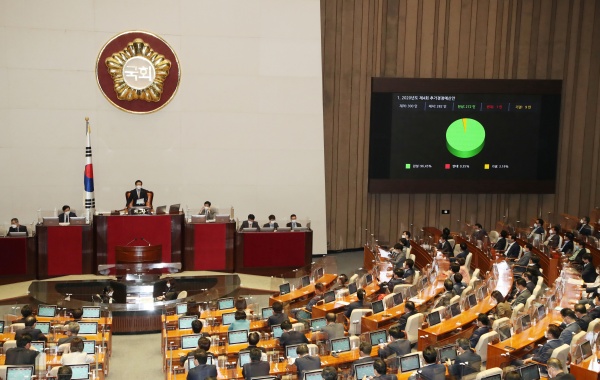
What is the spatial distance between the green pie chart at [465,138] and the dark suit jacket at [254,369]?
10.7 metres

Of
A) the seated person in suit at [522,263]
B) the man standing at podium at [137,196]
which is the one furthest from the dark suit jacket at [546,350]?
the man standing at podium at [137,196]

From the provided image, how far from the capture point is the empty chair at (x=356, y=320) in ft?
36.3

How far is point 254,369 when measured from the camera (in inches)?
331

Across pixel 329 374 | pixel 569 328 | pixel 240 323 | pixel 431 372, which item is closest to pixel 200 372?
pixel 329 374

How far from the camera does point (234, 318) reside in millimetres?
10727

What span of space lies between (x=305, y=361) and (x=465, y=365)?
169cm

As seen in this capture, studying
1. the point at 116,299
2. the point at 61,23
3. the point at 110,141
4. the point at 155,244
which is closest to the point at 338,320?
the point at 116,299

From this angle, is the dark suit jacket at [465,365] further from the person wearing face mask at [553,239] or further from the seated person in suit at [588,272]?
the person wearing face mask at [553,239]

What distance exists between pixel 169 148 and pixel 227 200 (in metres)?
1.67

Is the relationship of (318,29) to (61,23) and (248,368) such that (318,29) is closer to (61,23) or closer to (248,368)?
(61,23)

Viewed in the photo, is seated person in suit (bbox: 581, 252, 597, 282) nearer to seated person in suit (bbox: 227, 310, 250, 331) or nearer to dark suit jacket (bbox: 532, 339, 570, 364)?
dark suit jacket (bbox: 532, 339, 570, 364)

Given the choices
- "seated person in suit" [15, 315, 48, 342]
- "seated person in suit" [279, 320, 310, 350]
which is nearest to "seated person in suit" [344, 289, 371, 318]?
"seated person in suit" [279, 320, 310, 350]

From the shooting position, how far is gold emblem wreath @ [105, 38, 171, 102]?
16.2 metres

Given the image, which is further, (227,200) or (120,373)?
(227,200)
